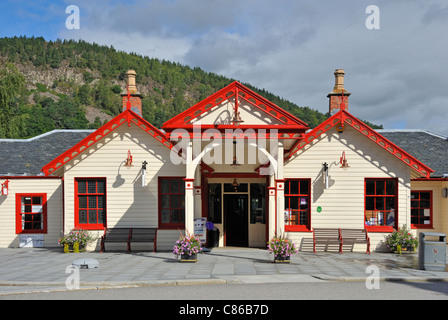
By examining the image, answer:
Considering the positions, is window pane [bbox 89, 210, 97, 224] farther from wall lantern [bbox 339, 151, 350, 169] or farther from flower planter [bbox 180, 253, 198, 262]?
wall lantern [bbox 339, 151, 350, 169]

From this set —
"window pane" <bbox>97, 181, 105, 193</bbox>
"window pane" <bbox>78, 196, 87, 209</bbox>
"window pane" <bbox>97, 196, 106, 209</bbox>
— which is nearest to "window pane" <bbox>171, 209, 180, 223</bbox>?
"window pane" <bbox>97, 196, 106, 209</bbox>

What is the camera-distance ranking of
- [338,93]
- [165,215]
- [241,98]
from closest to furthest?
[241,98], [165,215], [338,93]

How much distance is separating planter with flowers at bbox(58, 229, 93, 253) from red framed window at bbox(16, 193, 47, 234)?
201 centimetres

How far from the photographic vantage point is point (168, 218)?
1590cm

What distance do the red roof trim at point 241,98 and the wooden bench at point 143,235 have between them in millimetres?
4920

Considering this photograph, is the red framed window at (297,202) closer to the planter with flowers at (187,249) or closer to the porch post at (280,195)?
the porch post at (280,195)

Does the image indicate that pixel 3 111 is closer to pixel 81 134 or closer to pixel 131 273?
pixel 81 134

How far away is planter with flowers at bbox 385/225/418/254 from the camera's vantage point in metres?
14.8

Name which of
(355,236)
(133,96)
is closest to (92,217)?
(133,96)

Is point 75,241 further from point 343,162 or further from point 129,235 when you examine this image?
point 343,162

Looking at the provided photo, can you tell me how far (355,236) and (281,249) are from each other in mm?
4362

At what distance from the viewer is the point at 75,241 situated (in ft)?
49.1

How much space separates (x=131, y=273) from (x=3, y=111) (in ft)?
75.6

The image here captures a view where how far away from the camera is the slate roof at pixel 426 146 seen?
1718 centimetres
